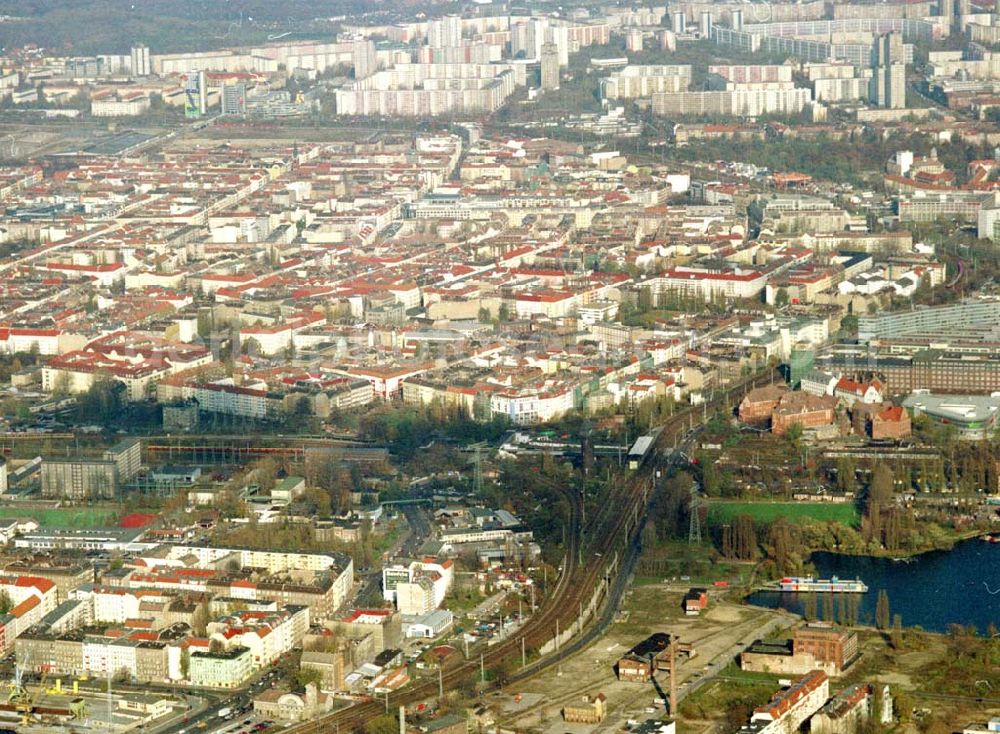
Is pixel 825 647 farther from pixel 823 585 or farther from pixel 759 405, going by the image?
pixel 759 405

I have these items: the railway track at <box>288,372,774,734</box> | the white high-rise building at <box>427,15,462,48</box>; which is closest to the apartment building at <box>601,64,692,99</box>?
the white high-rise building at <box>427,15,462,48</box>

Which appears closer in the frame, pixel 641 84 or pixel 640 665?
pixel 640 665

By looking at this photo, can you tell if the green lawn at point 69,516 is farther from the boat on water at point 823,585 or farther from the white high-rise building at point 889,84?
the white high-rise building at point 889,84

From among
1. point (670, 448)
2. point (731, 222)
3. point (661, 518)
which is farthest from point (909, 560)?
point (731, 222)

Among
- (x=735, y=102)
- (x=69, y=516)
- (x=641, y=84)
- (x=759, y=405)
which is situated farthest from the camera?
(x=641, y=84)

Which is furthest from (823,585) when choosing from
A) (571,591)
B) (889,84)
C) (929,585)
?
(889,84)

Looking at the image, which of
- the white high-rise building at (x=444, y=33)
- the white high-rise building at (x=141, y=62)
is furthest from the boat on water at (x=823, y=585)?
the white high-rise building at (x=444, y=33)

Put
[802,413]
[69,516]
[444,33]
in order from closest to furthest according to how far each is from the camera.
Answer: [69,516], [802,413], [444,33]
